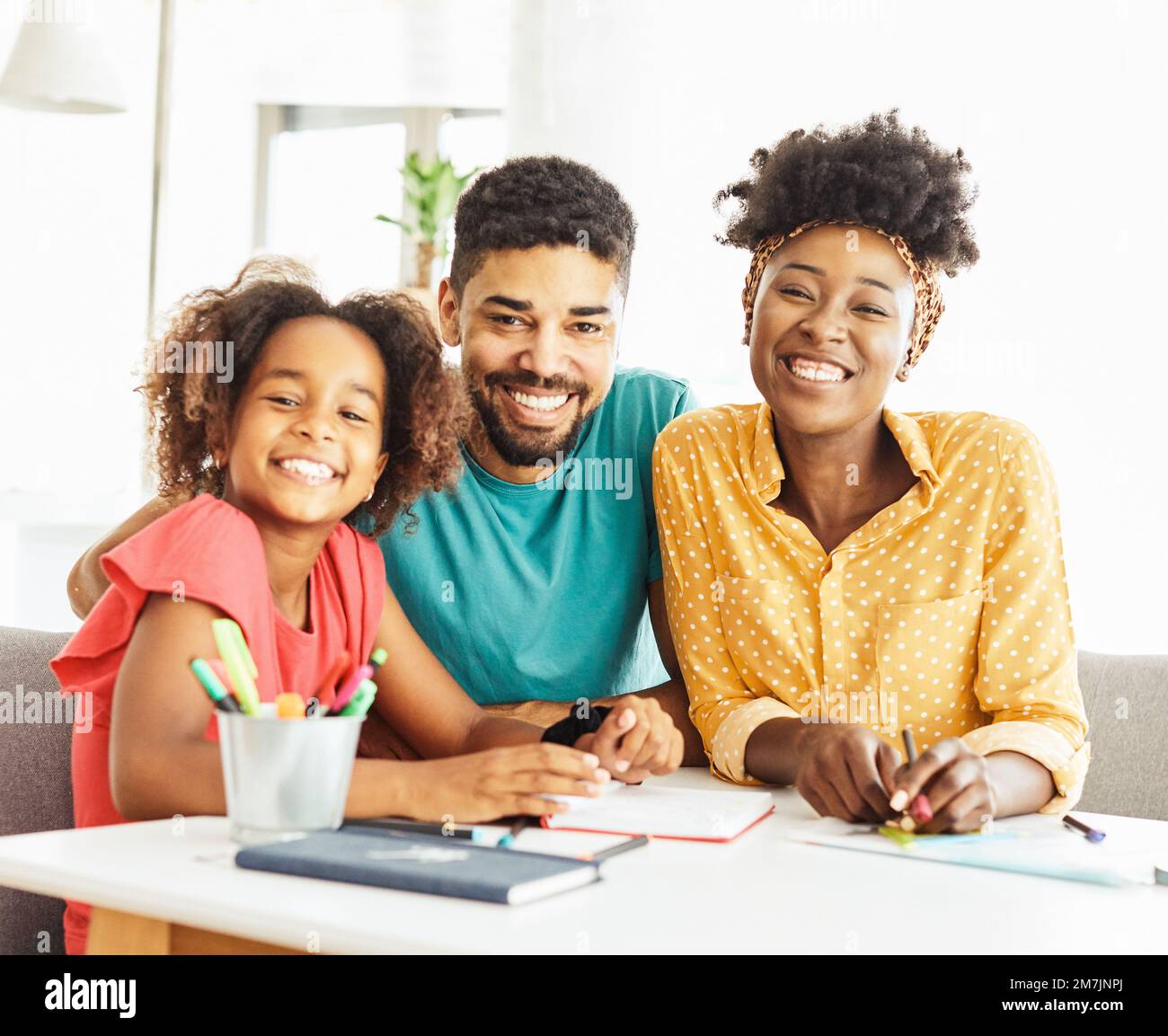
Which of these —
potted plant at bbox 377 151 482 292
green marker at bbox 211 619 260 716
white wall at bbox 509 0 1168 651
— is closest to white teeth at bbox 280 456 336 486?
green marker at bbox 211 619 260 716

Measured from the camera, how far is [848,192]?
1.79 m

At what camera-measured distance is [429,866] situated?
95 centimetres

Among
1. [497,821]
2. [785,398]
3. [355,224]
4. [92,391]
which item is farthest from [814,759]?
[355,224]

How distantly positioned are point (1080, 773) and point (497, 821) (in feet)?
2.27

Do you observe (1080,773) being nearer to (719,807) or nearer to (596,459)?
(719,807)

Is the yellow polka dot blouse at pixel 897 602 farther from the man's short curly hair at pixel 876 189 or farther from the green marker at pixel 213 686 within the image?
the green marker at pixel 213 686

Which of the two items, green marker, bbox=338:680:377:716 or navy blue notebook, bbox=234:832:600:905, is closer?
navy blue notebook, bbox=234:832:600:905

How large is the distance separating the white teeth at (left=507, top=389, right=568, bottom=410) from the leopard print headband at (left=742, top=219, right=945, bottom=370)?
29cm

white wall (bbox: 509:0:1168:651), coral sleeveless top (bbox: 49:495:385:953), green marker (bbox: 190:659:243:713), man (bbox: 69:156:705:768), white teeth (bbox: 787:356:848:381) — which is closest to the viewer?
green marker (bbox: 190:659:243:713)

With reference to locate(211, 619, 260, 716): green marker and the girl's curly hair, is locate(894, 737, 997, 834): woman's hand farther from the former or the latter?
the girl's curly hair

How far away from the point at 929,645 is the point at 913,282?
0.48 metres

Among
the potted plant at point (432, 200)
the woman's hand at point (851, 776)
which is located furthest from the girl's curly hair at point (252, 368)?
the potted plant at point (432, 200)

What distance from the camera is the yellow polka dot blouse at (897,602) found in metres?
1.63

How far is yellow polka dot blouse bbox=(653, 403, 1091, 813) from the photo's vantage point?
1631 millimetres
